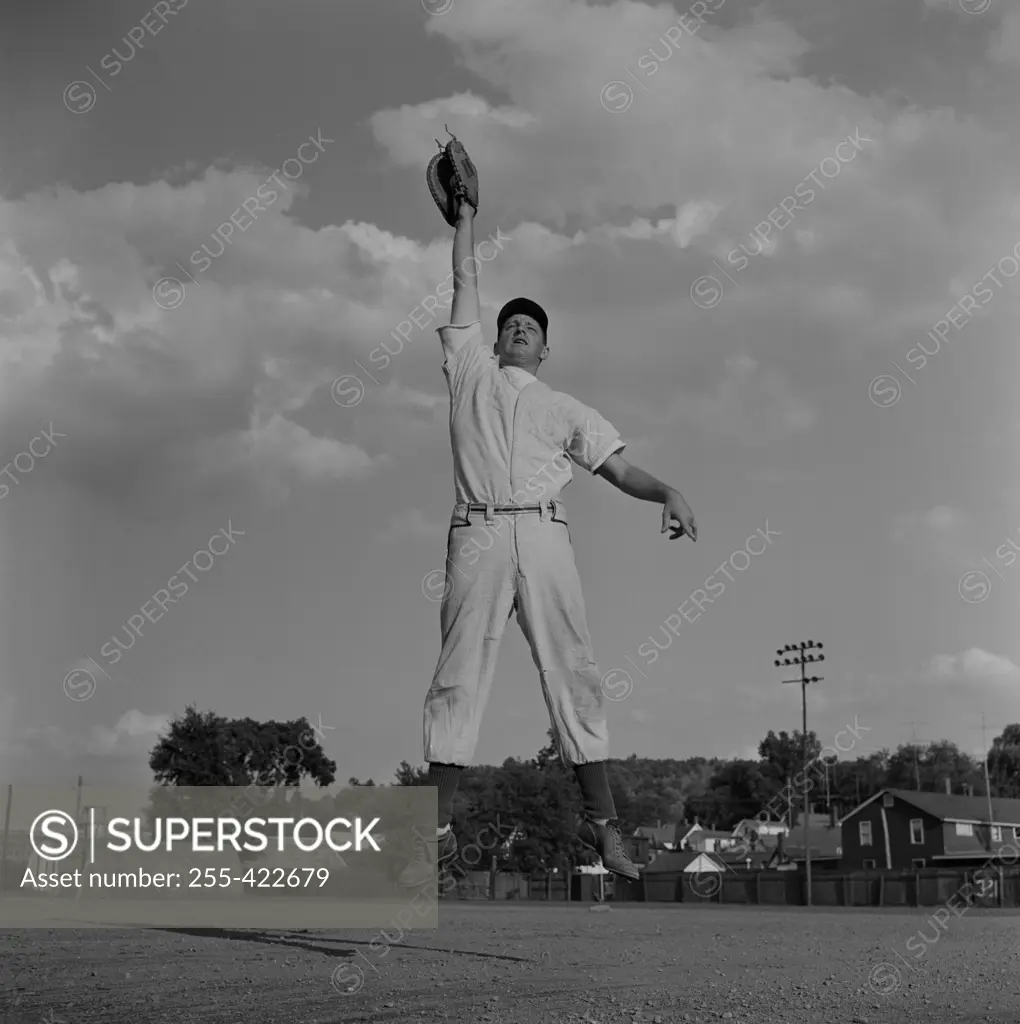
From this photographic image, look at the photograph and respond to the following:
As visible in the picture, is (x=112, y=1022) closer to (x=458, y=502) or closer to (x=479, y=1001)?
(x=479, y=1001)

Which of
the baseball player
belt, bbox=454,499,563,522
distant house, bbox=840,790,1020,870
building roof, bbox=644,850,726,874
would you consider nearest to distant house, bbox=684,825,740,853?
building roof, bbox=644,850,726,874

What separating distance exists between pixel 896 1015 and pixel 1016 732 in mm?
116701

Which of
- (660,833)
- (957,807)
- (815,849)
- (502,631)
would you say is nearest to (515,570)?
(502,631)

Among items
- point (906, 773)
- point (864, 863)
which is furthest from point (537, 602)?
point (906, 773)

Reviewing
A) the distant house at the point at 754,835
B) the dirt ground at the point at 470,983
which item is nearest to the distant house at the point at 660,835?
the distant house at the point at 754,835

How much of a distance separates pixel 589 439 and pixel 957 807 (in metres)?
77.5

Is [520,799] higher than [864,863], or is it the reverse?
[520,799]

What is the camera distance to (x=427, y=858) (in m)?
6.09

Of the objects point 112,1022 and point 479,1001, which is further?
point 479,1001

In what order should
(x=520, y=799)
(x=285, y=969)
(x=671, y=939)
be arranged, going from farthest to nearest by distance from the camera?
(x=520, y=799) < (x=671, y=939) < (x=285, y=969)

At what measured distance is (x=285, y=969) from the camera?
9.23 m

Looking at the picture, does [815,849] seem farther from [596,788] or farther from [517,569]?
[517,569]

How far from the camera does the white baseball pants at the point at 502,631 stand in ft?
19.4

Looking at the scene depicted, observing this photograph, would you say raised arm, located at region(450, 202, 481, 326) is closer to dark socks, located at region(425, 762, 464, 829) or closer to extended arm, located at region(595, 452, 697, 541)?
extended arm, located at region(595, 452, 697, 541)
